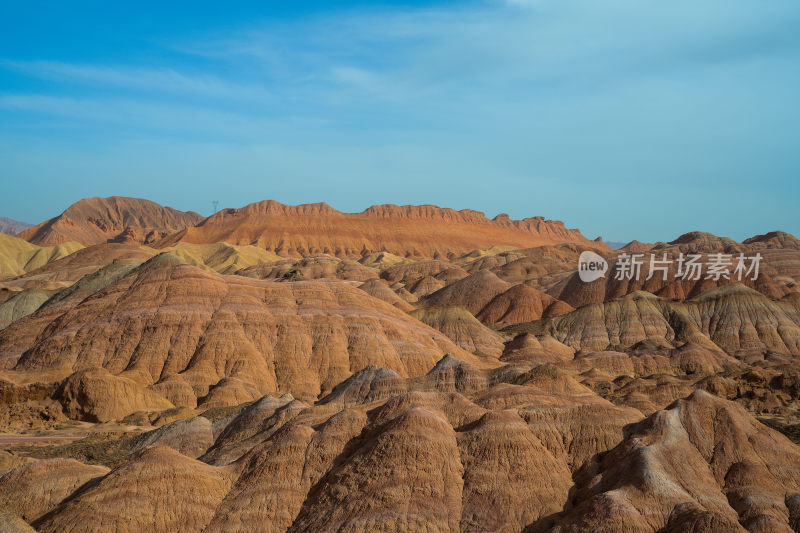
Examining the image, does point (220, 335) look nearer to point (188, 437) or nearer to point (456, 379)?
point (188, 437)

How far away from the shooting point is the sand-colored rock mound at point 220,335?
263 feet

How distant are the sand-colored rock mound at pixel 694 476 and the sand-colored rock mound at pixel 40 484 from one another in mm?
21912

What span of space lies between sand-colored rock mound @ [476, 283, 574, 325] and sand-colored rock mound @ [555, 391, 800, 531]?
109723 millimetres

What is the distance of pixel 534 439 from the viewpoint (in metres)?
39.8

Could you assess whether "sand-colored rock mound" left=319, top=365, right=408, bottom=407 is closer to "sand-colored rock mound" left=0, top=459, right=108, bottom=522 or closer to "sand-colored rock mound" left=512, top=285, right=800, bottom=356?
"sand-colored rock mound" left=0, top=459, right=108, bottom=522

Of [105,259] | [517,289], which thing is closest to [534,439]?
[517,289]

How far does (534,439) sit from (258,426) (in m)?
17.8

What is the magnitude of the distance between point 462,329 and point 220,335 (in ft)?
153

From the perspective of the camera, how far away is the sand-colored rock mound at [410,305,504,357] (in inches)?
Answer: 4532

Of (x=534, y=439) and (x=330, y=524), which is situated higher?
(x=534, y=439)

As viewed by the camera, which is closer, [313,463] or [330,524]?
[330,524]

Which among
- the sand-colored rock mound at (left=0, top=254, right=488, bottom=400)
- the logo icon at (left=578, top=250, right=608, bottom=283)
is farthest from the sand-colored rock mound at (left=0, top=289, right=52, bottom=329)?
the logo icon at (left=578, top=250, right=608, bottom=283)

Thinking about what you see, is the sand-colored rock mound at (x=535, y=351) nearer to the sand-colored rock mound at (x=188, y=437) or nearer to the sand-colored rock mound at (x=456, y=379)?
the sand-colored rock mound at (x=456, y=379)

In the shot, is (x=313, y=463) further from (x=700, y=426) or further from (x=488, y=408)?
(x=700, y=426)
